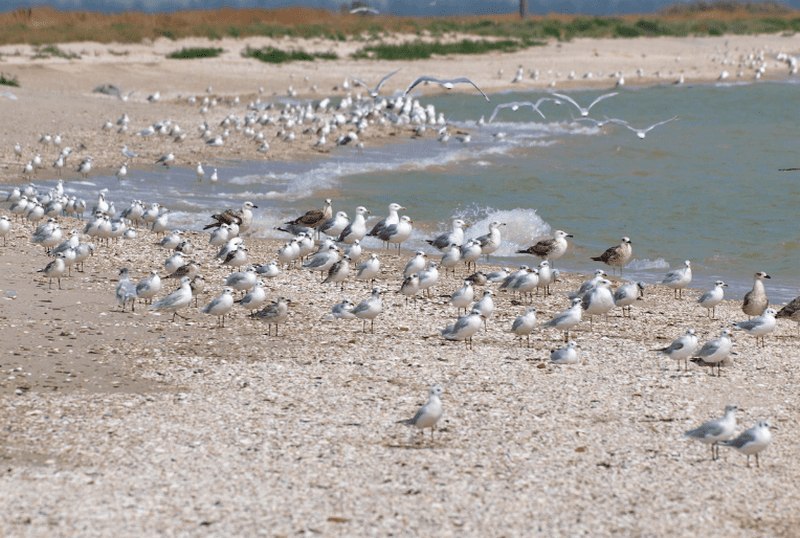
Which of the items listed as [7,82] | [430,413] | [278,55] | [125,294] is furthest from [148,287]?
[278,55]

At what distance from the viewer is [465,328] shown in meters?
12.2

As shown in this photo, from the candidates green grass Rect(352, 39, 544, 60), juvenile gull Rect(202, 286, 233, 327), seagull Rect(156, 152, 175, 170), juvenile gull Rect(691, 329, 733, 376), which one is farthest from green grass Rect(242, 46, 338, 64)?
juvenile gull Rect(691, 329, 733, 376)

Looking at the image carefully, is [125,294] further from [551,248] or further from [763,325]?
[763,325]

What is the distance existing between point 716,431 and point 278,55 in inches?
2227

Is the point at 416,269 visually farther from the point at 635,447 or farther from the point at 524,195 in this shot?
the point at 524,195

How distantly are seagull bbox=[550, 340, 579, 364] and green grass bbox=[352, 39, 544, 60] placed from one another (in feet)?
182

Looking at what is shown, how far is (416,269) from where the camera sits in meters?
15.9

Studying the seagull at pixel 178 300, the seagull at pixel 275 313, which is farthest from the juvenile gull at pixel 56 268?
the seagull at pixel 275 313

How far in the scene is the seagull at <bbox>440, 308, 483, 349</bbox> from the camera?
12.1 metres

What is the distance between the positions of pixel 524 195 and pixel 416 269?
12780 mm

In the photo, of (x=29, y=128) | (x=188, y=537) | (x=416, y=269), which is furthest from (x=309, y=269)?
(x=29, y=128)

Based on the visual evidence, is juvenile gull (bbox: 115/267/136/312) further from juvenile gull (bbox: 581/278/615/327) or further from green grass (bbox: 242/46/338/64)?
green grass (bbox: 242/46/338/64)

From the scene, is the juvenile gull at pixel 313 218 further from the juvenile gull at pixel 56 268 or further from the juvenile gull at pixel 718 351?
the juvenile gull at pixel 718 351

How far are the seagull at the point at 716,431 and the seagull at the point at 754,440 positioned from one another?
0.39 ft
